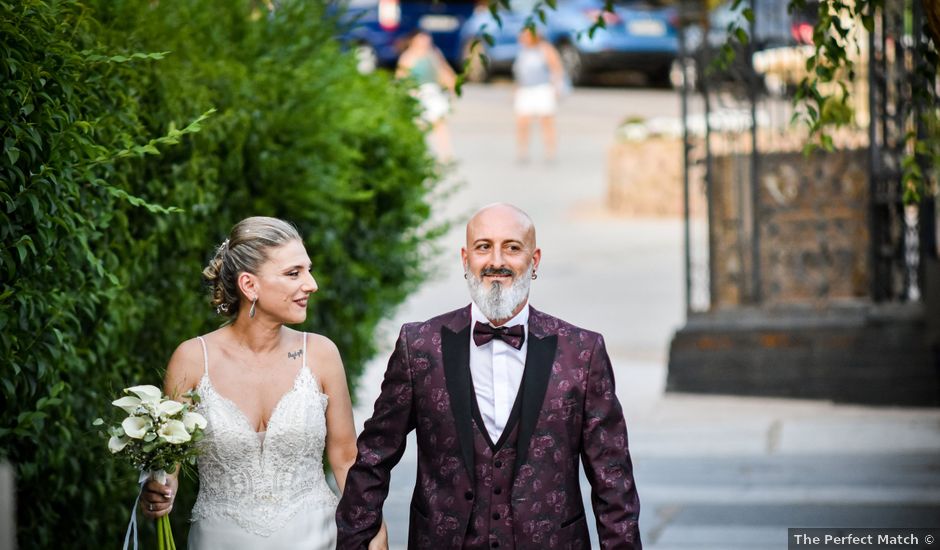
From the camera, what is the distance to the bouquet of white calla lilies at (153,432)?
3.99m

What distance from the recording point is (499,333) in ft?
13.4

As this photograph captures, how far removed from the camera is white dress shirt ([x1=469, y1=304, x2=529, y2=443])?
408 cm

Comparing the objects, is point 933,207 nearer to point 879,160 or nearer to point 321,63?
point 879,160

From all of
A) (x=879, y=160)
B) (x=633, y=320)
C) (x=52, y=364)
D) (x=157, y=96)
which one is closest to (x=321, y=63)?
(x=157, y=96)

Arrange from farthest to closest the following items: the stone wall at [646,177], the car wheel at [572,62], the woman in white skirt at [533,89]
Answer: the car wheel at [572,62], the woman in white skirt at [533,89], the stone wall at [646,177]

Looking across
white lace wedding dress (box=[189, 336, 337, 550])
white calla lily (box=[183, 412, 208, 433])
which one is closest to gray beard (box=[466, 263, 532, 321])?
white lace wedding dress (box=[189, 336, 337, 550])

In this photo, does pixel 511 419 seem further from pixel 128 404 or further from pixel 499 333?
pixel 128 404

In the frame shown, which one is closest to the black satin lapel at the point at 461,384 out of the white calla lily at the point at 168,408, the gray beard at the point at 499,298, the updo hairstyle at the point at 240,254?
the gray beard at the point at 499,298

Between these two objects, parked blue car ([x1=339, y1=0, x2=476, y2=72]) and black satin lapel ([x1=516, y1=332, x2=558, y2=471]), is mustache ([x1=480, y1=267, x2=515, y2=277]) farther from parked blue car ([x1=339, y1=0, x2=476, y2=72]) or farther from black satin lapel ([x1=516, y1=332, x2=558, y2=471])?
parked blue car ([x1=339, y1=0, x2=476, y2=72])

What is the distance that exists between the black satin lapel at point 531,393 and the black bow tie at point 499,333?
5 centimetres

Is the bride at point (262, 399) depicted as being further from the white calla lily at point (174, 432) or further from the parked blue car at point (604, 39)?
the parked blue car at point (604, 39)

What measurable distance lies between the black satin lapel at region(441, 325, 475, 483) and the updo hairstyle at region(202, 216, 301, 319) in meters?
0.61

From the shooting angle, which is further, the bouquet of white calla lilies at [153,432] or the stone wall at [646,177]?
the stone wall at [646,177]

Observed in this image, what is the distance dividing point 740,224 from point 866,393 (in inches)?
61.6
